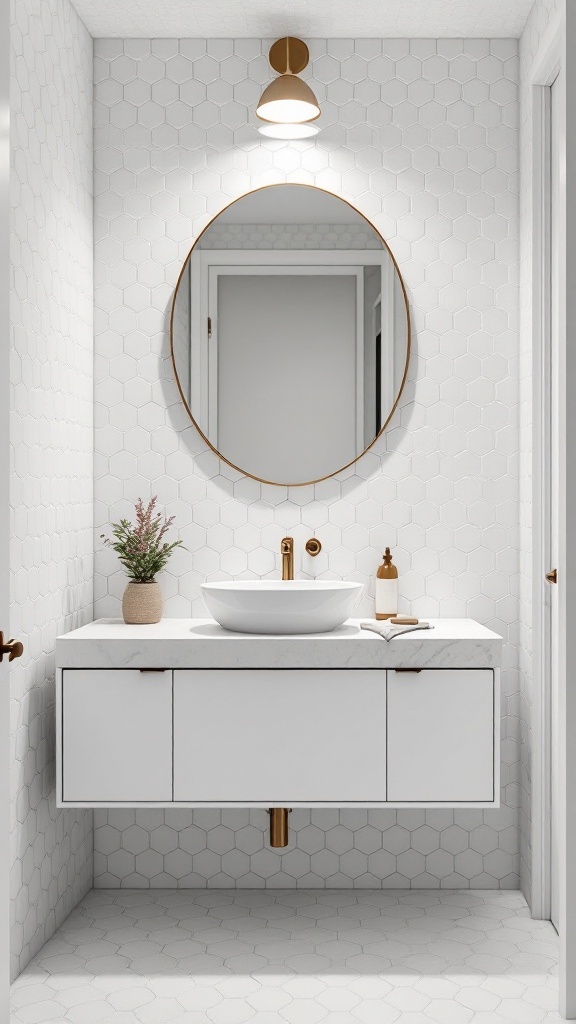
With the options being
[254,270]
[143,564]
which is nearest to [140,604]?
[143,564]

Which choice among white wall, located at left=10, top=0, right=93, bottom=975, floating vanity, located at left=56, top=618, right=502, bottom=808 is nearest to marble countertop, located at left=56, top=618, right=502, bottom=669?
floating vanity, located at left=56, top=618, right=502, bottom=808

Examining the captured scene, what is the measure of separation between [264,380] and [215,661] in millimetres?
978

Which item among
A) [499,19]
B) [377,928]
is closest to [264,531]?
[377,928]

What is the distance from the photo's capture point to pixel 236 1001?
93.3 inches

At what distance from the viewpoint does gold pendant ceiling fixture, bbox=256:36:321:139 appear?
2883 millimetres

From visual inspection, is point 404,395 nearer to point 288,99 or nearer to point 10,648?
point 288,99

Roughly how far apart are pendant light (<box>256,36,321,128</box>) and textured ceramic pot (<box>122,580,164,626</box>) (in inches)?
58.2

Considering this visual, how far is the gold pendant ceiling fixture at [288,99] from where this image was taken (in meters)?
2.88

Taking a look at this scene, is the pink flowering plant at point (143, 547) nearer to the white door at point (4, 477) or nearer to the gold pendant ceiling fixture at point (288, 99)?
the white door at point (4, 477)

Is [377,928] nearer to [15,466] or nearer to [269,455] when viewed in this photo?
[269,455]

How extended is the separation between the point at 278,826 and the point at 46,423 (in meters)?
1.35

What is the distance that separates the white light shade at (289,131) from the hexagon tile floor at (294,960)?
7.93 ft

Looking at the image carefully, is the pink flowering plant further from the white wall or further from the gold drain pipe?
the gold drain pipe

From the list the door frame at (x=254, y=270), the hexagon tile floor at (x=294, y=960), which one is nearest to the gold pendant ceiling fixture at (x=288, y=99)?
the door frame at (x=254, y=270)
